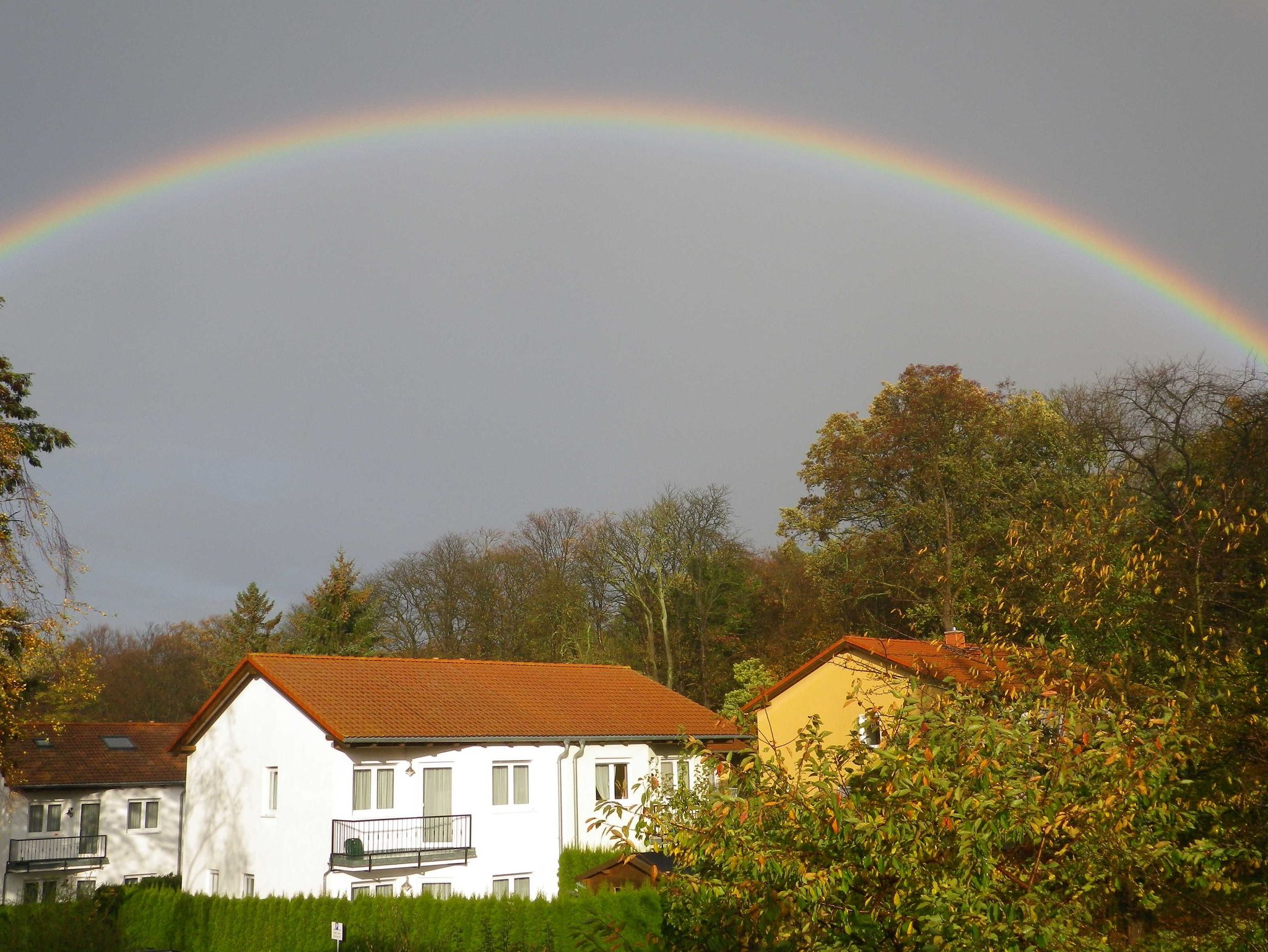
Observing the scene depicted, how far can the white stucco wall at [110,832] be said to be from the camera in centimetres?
3512

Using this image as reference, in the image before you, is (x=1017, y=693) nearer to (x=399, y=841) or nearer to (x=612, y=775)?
(x=399, y=841)

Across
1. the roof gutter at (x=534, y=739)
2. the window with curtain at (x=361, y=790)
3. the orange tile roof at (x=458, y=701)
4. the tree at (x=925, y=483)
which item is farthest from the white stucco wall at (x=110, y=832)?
the tree at (x=925, y=483)

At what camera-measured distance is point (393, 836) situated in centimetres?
2694

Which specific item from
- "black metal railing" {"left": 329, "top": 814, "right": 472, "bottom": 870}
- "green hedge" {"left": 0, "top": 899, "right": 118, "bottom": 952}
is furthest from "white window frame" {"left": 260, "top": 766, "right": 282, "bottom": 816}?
"green hedge" {"left": 0, "top": 899, "right": 118, "bottom": 952}

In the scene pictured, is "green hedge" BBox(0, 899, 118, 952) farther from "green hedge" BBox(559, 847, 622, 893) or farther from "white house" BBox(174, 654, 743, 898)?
"green hedge" BBox(559, 847, 622, 893)

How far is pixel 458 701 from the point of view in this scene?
3039 cm

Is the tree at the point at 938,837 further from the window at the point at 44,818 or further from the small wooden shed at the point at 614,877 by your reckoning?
the window at the point at 44,818

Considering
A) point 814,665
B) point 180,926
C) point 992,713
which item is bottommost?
point 180,926

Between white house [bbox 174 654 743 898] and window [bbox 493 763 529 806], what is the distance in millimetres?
43

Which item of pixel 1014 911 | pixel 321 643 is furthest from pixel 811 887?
pixel 321 643

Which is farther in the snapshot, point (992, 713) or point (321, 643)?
point (321, 643)

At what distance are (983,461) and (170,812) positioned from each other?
31143 millimetres

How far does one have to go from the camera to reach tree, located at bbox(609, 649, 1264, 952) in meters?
5.35

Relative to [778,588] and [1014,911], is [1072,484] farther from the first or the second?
[1014,911]
